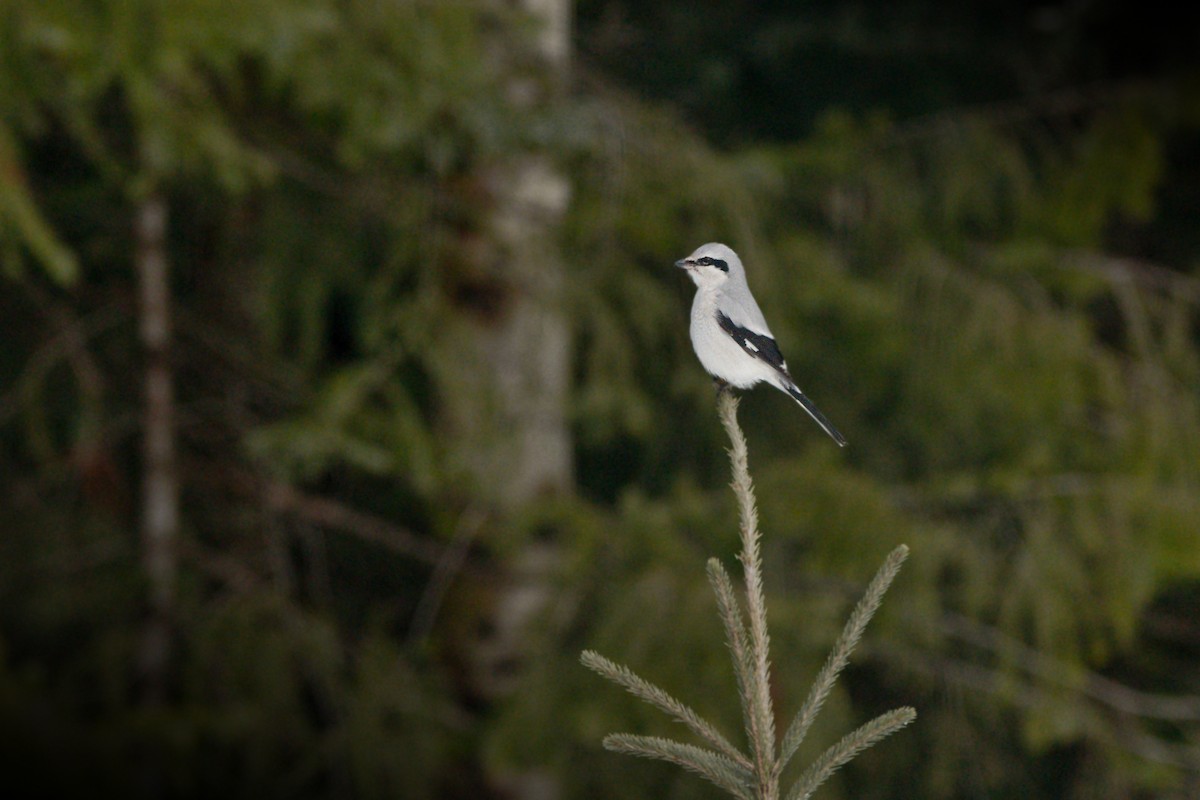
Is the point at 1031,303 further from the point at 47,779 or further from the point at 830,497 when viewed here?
the point at 47,779

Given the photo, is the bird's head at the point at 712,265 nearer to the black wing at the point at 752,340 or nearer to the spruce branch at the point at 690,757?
the black wing at the point at 752,340

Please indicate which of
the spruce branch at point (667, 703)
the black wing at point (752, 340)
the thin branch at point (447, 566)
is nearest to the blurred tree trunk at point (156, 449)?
the thin branch at point (447, 566)

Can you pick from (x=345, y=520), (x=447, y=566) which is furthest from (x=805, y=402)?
(x=345, y=520)

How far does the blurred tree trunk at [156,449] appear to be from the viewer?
5.30 m

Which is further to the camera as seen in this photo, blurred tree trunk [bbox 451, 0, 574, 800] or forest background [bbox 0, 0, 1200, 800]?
blurred tree trunk [bbox 451, 0, 574, 800]

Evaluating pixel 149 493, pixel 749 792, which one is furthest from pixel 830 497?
pixel 749 792

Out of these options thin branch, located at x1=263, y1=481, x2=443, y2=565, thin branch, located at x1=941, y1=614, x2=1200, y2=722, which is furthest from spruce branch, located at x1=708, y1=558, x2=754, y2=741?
thin branch, located at x1=941, y1=614, x2=1200, y2=722

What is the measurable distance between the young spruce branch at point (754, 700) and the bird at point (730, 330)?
1.72ft

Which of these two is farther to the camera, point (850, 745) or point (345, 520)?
point (345, 520)

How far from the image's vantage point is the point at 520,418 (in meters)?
5.16

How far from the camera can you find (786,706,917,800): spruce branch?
5.35ft

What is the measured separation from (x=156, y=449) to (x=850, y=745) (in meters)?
4.35

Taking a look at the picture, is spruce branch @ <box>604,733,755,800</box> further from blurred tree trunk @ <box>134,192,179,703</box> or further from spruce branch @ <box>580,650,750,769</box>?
blurred tree trunk @ <box>134,192,179,703</box>

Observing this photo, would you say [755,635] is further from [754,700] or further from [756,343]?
[756,343]
